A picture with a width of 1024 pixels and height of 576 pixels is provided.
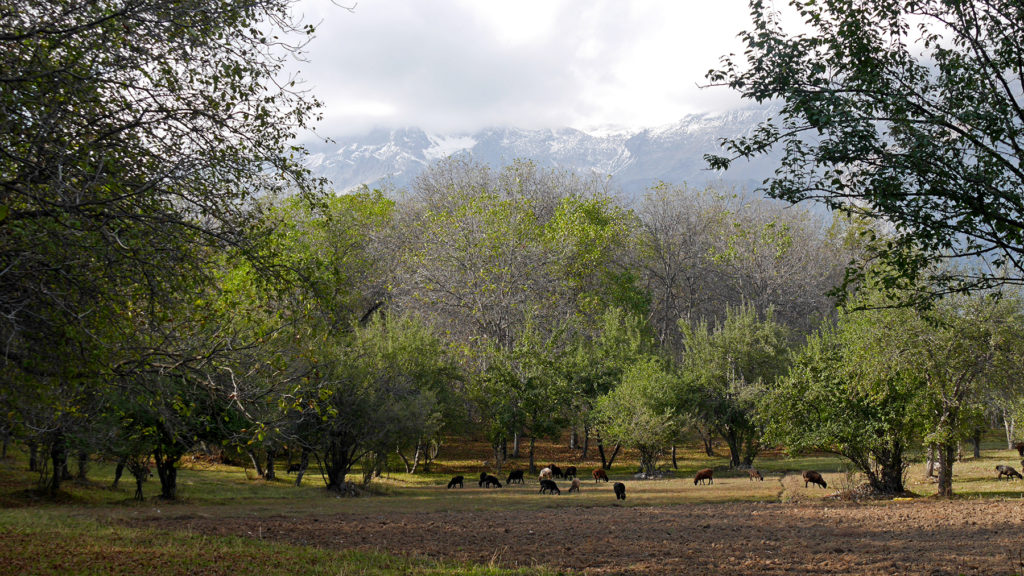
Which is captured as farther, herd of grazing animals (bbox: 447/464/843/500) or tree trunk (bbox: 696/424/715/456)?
tree trunk (bbox: 696/424/715/456)

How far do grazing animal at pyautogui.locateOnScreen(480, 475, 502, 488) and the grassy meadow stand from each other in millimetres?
505

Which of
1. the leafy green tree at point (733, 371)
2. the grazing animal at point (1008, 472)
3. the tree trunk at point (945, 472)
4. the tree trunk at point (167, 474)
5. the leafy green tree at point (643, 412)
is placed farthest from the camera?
the leafy green tree at point (733, 371)

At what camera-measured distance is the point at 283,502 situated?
22891 millimetres

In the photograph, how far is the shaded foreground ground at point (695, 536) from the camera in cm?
1059

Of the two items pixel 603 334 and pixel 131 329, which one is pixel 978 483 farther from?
pixel 131 329

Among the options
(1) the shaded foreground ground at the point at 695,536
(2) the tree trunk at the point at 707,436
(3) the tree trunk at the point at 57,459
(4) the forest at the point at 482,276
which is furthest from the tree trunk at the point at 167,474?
(2) the tree trunk at the point at 707,436

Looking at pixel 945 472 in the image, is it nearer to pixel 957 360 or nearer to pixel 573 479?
pixel 957 360

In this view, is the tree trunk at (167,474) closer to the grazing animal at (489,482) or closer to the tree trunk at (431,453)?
the grazing animal at (489,482)

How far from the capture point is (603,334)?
149 feet

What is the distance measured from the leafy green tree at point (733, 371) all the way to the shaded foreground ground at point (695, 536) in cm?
1951

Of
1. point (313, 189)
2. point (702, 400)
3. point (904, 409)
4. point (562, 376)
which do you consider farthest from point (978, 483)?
point (313, 189)

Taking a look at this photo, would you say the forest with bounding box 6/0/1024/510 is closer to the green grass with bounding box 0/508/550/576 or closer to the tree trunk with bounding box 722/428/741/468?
the tree trunk with bounding box 722/428/741/468

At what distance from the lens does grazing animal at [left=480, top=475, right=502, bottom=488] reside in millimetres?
30625

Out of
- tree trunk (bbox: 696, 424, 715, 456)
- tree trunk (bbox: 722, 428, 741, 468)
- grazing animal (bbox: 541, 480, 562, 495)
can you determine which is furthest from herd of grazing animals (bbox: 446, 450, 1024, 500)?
tree trunk (bbox: 696, 424, 715, 456)
